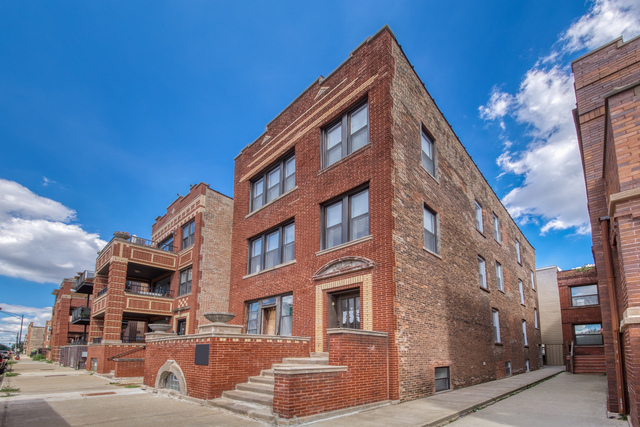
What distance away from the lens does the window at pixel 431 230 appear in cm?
1339

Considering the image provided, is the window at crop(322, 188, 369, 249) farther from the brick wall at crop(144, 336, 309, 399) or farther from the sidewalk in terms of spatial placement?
the sidewalk

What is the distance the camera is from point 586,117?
10.5 metres

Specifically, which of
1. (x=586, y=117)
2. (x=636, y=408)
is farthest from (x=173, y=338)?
(x=586, y=117)

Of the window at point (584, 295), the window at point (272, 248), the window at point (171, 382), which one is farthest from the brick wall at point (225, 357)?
the window at point (584, 295)

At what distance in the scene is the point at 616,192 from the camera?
6980mm

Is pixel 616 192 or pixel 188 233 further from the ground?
pixel 188 233

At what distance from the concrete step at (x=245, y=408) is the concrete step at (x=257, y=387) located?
0.43 m

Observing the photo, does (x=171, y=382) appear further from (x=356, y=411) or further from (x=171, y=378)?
(x=356, y=411)

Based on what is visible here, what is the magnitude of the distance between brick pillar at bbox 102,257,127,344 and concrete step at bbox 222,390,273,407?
14.4 meters

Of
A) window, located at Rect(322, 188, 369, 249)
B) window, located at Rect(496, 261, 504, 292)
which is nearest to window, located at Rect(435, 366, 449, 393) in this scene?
window, located at Rect(322, 188, 369, 249)

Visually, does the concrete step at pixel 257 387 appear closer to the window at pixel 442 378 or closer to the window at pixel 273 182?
the window at pixel 442 378

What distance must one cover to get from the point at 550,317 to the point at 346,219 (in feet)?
101

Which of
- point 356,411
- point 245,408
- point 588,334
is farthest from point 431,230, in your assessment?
point 588,334

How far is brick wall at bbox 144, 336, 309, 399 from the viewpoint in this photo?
390 inches
